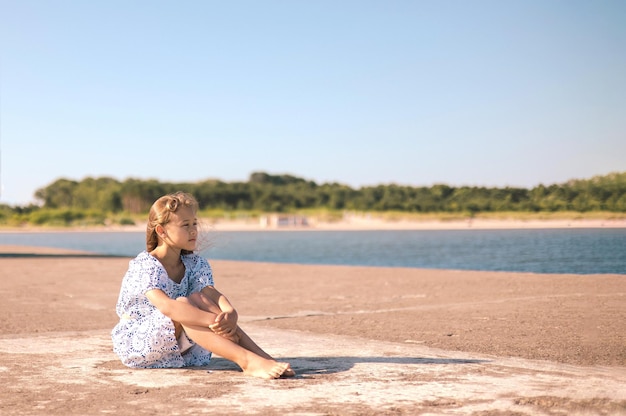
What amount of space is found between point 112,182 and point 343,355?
106518mm

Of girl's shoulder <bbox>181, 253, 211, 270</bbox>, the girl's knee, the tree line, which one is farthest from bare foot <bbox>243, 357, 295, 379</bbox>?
the tree line

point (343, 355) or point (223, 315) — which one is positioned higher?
point (223, 315)

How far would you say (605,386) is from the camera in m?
4.69

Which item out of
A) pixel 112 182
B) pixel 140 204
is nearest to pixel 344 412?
pixel 140 204

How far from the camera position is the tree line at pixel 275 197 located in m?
67.4

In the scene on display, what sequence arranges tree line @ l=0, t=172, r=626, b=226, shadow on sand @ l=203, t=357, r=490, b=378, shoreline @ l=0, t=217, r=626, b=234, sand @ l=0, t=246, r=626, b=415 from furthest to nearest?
tree line @ l=0, t=172, r=626, b=226
shoreline @ l=0, t=217, r=626, b=234
shadow on sand @ l=203, t=357, r=490, b=378
sand @ l=0, t=246, r=626, b=415

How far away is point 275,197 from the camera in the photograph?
94500mm

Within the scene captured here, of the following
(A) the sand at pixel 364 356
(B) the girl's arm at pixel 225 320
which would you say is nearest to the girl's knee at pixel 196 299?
(B) the girl's arm at pixel 225 320

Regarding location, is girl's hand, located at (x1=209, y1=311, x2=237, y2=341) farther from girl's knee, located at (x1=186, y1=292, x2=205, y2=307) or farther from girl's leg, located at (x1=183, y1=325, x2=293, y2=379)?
girl's knee, located at (x1=186, y1=292, x2=205, y2=307)

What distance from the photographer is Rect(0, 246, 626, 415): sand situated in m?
4.31

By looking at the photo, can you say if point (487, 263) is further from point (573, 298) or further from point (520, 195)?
point (520, 195)

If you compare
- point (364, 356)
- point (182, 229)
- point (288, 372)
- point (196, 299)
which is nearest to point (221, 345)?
point (196, 299)

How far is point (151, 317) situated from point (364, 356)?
1.60 meters

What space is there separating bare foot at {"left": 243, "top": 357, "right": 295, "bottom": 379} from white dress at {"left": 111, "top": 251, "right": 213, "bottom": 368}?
1.79 feet
